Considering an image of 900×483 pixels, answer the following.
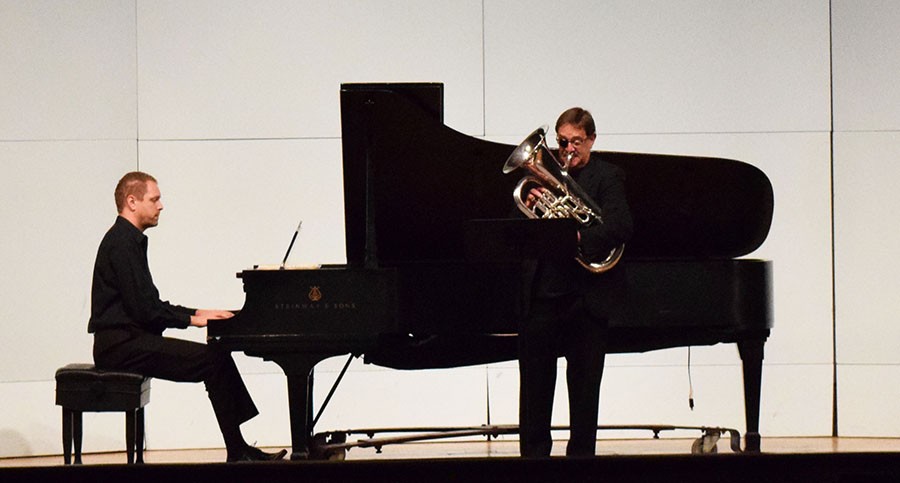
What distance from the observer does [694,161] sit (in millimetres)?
4688

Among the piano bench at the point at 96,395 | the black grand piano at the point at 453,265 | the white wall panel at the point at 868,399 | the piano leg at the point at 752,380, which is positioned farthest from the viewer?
the white wall panel at the point at 868,399

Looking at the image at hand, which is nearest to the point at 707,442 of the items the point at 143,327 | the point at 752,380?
the point at 752,380

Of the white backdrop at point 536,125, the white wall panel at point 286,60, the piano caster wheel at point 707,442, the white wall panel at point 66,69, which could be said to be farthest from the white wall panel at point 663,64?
the white wall panel at point 66,69

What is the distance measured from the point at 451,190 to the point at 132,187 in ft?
4.43

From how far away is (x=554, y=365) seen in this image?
423cm

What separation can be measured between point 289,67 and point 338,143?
47 cm

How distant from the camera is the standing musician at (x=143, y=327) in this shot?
15.4 feet

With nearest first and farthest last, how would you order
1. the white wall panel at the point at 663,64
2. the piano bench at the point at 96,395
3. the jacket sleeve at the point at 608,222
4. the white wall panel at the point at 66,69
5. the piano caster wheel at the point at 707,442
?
the jacket sleeve at the point at 608,222 → the piano bench at the point at 96,395 → the piano caster wheel at the point at 707,442 → the white wall panel at the point at 66,69 → the white wall panel at the point at 663,64

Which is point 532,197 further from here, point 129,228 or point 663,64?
point 663,64

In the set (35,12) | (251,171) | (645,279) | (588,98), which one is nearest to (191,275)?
(251,171)

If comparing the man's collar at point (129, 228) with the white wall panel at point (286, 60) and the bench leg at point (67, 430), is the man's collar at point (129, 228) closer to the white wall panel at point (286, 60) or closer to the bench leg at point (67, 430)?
the bench leg at point (67, 430)

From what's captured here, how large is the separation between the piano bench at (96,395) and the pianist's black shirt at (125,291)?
20 cm

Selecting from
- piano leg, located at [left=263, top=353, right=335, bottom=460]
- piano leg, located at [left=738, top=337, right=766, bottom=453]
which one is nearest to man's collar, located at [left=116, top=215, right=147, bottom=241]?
piano leg, located at [left=263, top=353, right=335, bottom=460]

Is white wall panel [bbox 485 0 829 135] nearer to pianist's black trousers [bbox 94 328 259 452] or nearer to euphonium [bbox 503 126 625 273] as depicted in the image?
euphonium [bbox 503 126 625 273]
